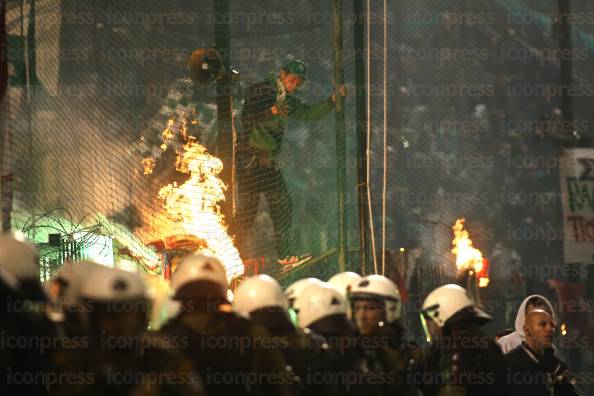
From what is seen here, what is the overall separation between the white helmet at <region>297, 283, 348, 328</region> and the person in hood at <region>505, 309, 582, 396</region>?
197 cm

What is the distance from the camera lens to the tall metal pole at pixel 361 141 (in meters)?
13.1

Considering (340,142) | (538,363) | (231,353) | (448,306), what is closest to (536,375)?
(538,363)

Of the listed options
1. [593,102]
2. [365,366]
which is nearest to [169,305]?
[365,366]

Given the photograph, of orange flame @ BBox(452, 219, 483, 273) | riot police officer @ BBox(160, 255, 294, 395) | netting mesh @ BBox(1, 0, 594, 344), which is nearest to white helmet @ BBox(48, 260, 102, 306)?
riot police officer @ BBox(160, 255, 294, 395)

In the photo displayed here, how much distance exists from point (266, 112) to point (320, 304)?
5.41 m

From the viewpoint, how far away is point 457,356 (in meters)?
9.11

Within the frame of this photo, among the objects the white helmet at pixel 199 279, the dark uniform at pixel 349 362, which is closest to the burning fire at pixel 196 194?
the dark uniform at pixel 349 362

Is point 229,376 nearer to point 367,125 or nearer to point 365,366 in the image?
point 365,366

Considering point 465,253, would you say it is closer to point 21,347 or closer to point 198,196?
point 198,196

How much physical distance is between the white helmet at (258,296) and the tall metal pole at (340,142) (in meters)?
4.78

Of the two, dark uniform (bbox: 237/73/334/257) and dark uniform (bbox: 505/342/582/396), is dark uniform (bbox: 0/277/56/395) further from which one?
dark uniform (bbox: 237/73/334/257)

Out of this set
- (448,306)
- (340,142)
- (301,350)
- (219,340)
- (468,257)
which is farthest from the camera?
(468,257)

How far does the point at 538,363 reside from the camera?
1032 centimetres

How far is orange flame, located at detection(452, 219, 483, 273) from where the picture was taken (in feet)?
54.6
